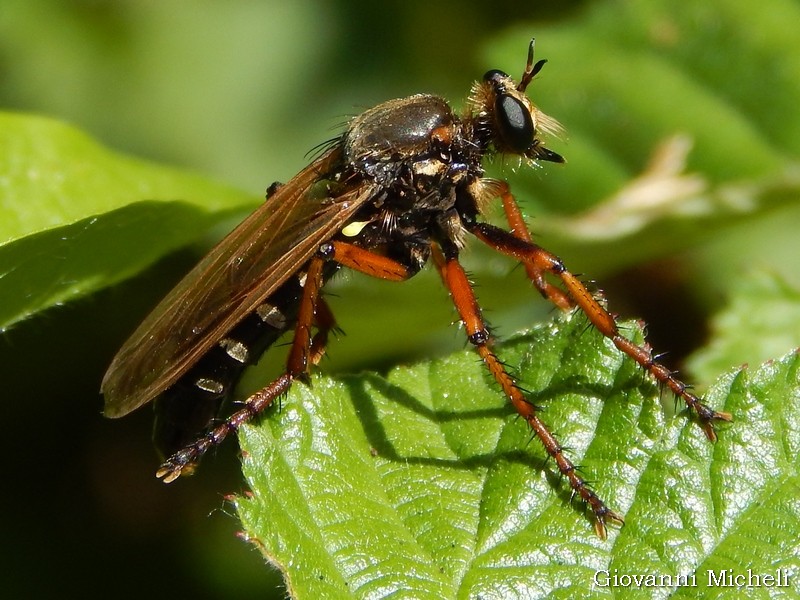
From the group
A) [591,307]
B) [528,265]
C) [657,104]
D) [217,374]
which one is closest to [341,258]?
[217,374]

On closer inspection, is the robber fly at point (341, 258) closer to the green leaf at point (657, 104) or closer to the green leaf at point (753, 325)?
the green leaf at point (753, 325)

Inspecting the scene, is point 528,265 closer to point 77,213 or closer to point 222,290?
point 222,290

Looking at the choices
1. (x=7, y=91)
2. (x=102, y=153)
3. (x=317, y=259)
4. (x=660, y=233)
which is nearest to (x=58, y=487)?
(x=102, y=153)

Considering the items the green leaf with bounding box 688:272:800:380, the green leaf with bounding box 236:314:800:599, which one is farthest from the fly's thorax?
the green leaf with bounding box 688:272:800:380

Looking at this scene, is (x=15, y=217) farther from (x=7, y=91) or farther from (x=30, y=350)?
(x=7, y=91)

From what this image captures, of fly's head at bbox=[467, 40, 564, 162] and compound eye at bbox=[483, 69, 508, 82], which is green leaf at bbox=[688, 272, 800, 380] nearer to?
fly's head at bbox=[467, 40, 564, 162]

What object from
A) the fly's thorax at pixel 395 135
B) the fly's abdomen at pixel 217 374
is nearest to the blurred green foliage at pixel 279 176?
the fly's abdomen at pixel 217 374
